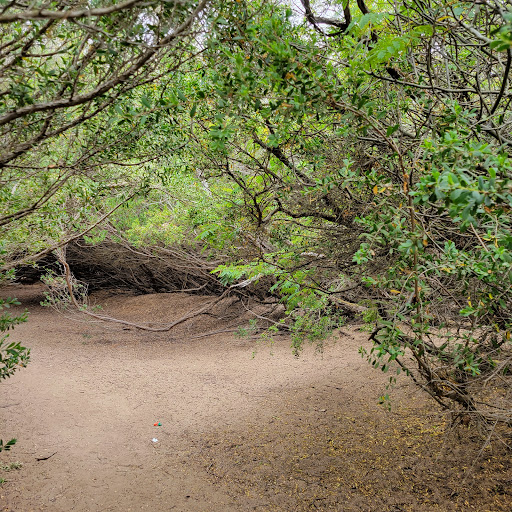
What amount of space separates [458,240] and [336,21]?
2846 millimetres

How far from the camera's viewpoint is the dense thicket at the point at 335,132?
225cm

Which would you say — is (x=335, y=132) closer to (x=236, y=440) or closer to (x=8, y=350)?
(x=8, y=350)

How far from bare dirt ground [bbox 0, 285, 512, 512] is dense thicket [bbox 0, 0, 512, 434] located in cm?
139

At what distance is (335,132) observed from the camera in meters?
4.48

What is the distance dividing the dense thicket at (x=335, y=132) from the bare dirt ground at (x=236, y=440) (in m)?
1.39

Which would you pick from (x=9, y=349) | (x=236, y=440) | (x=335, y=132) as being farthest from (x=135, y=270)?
(x=9, y=349)

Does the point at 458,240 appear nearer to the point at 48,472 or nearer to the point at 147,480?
the point at 147,480

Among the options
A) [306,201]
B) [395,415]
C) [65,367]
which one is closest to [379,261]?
[306,201]

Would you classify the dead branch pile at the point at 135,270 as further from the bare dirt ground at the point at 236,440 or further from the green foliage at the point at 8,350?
the green foliage at the point at 8,350

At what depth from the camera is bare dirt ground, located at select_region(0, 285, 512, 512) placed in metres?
4.66

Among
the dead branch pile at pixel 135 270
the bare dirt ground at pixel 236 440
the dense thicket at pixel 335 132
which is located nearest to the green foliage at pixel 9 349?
the dense thicket at pixel 335 132

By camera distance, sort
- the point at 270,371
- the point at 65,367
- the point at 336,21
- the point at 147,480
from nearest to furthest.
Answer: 1. the point at 336,21
2. the point at 147,480
3. the point at 270,371
4. the point at 65,367

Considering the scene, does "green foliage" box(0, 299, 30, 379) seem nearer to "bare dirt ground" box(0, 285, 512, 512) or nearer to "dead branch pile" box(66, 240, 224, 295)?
"bare dirt ground" box(0, 285, 512, 512)

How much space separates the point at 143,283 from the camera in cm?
1844
